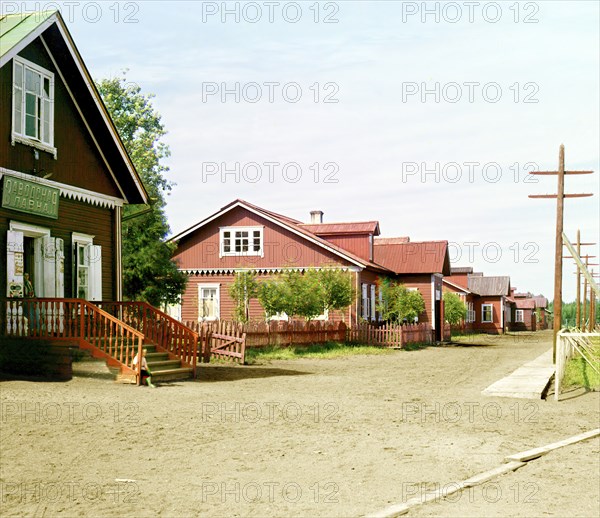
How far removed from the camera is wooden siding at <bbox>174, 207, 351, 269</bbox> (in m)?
38.4

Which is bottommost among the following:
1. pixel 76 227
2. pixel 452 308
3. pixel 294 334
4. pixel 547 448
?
pixel 452 308

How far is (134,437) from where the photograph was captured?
10.7 meters

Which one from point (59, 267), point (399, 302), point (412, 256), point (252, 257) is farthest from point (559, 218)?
point (412, 256)

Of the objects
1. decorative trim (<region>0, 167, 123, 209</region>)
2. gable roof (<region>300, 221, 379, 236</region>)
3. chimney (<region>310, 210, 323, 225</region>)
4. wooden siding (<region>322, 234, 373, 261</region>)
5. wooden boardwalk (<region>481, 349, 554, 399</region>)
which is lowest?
wooden boardwalk (<region>481, 349, 554, 399</region>)

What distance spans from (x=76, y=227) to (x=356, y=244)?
934 inches

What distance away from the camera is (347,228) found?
1650 inches

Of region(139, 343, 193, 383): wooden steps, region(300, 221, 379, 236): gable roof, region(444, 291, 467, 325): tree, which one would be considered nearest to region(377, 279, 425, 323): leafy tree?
region(300, 221, 379, 236): gable roof

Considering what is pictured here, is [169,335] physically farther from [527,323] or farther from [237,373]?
[527,323]

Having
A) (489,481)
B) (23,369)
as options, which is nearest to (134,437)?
(489,481)

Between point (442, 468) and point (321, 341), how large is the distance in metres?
24.2

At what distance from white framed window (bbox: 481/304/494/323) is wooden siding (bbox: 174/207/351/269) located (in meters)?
48.1

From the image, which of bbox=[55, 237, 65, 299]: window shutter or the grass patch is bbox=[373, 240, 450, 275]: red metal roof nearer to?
the grass patch

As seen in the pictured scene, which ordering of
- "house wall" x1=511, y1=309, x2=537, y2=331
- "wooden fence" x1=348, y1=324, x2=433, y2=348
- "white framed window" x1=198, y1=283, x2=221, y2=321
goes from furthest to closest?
"house wall" x1=511, y1=309, x2=537, y2=331
"white framed window" x1=198, y1=283, x2=221, y2=321
"wooden fence" x1=348, y1=324, x2=433, y2=348

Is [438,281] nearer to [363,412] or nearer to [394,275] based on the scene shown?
[394,275]
